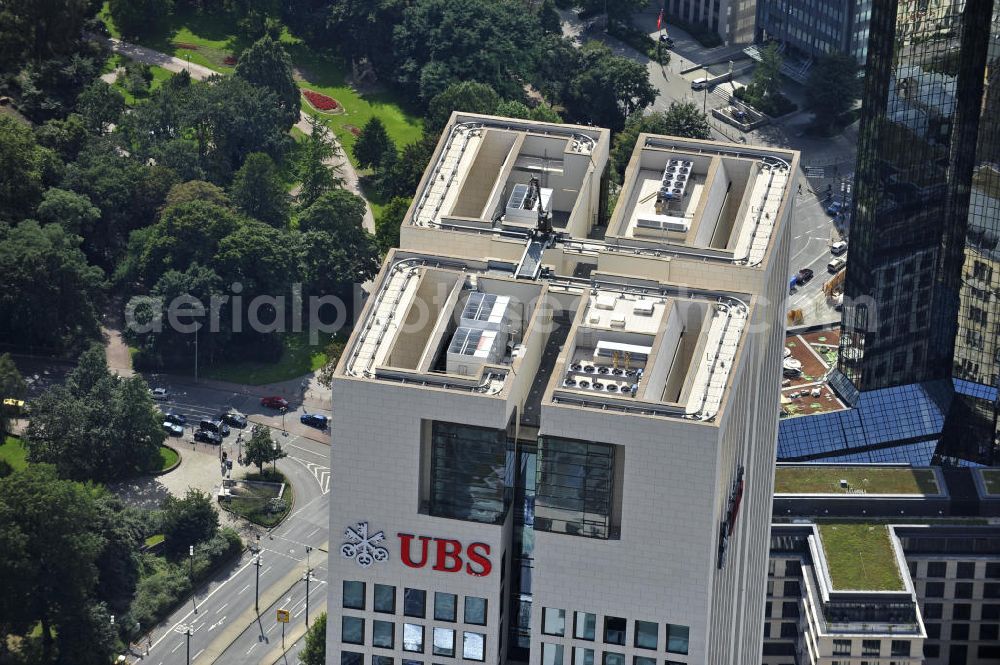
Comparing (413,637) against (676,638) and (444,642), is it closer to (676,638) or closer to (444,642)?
(444,642)

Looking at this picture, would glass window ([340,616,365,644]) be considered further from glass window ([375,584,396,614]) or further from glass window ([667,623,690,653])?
glass window ([667,623,690,653])

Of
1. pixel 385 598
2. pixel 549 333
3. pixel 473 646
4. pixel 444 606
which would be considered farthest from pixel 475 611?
pixel 549 333

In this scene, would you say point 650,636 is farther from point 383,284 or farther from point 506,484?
point 383,284

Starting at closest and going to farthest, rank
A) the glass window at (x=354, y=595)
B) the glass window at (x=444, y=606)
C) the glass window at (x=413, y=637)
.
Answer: the glass window at (x=444, y=606) → the glass window at (x=413, y=637) → the glass window at (x=354, y=595)

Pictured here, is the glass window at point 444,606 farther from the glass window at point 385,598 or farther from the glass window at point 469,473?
the glass window at point 469,473

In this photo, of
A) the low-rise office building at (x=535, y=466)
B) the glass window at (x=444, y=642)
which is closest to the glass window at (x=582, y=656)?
the low-rise office building at (x=535, y=466)
